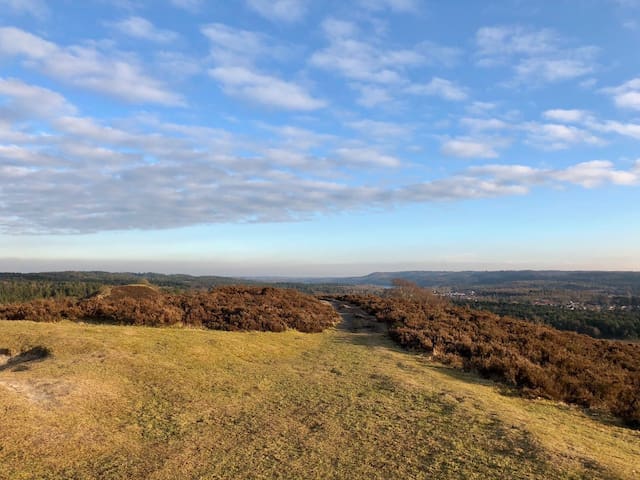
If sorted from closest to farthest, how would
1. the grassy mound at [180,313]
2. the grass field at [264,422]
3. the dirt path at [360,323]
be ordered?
the grass field at [264,422] < the grassy mound at [180,313] < the dirt path at [360,323]

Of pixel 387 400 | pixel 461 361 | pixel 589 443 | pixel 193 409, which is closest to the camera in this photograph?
pixel 589 443

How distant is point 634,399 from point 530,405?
11.3 feet

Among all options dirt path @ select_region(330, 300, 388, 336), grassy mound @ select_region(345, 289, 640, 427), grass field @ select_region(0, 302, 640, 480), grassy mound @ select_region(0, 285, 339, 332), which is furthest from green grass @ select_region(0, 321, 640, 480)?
dirt path @ select_region(330, 300, 388, 336)

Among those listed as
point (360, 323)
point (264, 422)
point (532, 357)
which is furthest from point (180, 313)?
point (532, 357)

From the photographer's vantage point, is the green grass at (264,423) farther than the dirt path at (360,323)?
No

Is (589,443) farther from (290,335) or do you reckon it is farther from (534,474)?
(290,335)

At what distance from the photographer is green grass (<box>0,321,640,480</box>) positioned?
20.8 feet

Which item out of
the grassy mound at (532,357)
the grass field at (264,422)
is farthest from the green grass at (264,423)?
the grassy mound at (532,357)

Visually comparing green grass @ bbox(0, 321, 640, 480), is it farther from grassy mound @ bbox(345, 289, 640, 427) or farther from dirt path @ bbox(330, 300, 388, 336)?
dirt path @ bbox(330, 300, 388, 336)

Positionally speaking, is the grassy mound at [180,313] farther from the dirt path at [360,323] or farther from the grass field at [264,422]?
the grass field at [264,422]

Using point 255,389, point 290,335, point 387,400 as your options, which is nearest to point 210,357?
point 255,389

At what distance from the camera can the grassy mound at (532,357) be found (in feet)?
41.3

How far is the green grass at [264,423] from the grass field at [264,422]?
0.11ft

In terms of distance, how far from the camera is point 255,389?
34.0 feet
